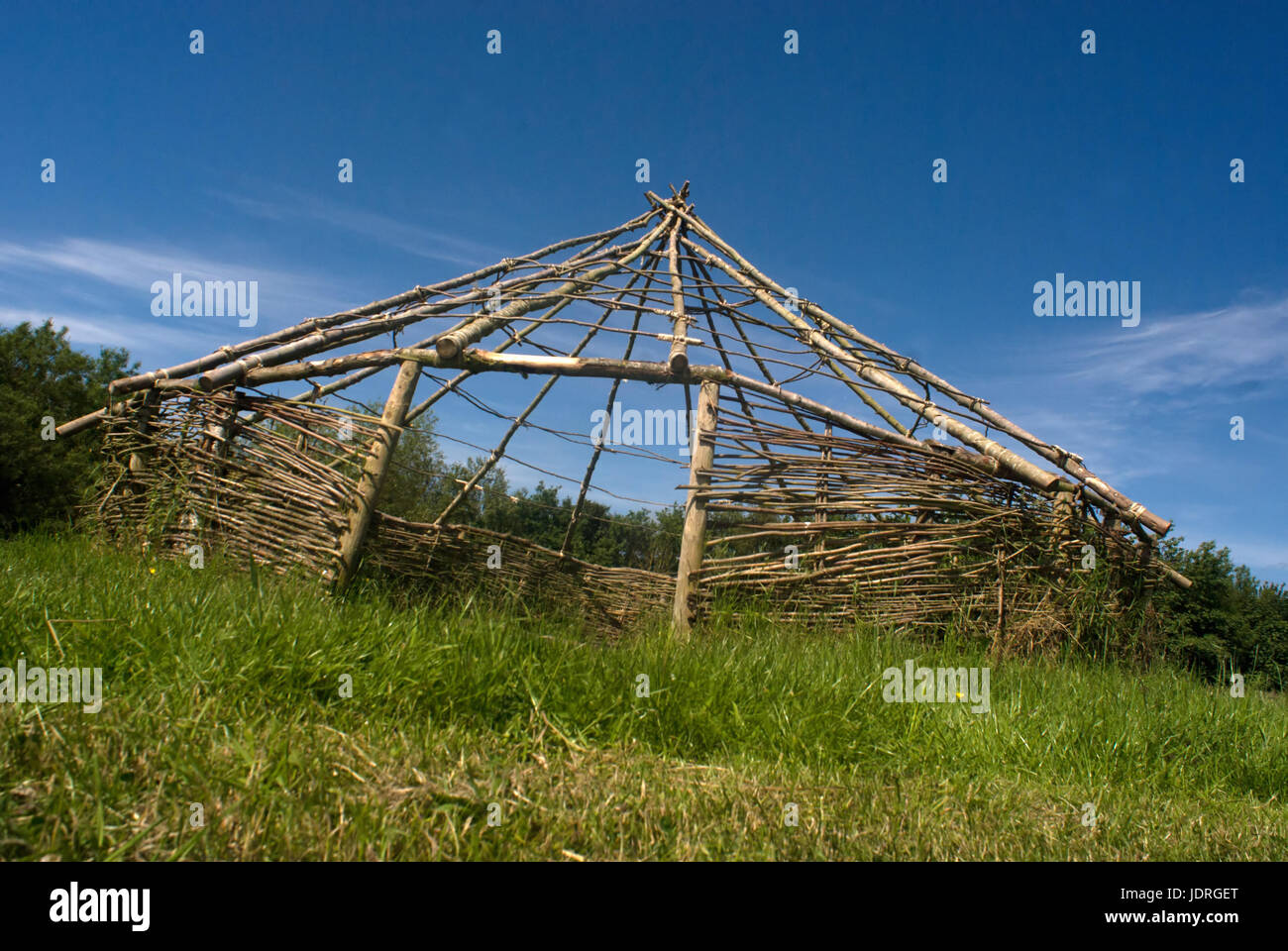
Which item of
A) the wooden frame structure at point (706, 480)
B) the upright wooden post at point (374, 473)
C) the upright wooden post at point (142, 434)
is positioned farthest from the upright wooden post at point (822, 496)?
the upright wooden post at point (142, 434)

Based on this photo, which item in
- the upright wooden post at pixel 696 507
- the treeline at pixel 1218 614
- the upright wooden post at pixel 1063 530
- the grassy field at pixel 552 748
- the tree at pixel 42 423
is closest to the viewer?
the grassy field at pixel 552 748

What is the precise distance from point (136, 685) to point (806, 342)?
5.64 m

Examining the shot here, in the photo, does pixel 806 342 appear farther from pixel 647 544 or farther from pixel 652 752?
pixel 652 752

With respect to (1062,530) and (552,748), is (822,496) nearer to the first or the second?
(1062,530)

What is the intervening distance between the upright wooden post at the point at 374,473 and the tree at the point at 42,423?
3.75m

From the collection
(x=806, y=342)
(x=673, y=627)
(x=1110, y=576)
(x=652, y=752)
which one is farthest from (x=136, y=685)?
(x=1110, y=576)

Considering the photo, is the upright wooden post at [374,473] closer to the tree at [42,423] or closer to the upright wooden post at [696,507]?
the upright wooden post at [696,507]

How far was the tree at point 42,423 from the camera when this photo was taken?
356 inches

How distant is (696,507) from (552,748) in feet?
8.95

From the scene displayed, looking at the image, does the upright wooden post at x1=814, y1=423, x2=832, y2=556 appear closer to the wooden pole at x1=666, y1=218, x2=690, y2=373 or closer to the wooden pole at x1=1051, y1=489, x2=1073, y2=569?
the wooden pole at x1=666, y1=218, x2=690, y2=373

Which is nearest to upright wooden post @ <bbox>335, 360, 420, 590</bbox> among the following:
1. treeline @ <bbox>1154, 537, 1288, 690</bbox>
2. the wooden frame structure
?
the wooden frame structure

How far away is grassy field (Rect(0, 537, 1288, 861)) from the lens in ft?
6.73

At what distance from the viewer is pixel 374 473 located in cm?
542
